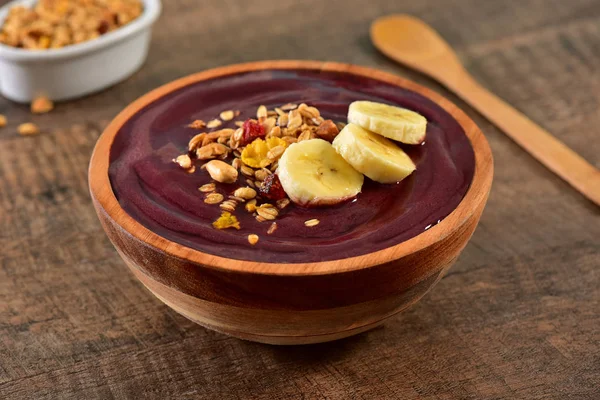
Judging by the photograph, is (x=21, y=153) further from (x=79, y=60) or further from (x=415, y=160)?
(x=415, y=160)

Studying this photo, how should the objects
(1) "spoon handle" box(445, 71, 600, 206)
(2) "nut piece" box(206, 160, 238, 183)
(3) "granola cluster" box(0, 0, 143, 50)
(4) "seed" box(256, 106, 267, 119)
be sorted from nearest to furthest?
(2) "nut piece" box(206, 160, 238, 183) < (4) "seed" box(256, 106, 267, 119) < (1) "spoon handle" box(445, 71, 600, 206) < (3) "granola cluster" box(0, 0, 143, 50)

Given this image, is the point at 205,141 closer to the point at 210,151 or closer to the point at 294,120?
the point at 210,151

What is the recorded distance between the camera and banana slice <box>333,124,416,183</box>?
1.59 meters

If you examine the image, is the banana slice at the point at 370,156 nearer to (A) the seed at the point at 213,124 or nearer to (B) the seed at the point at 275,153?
(B) the seed at the point at 275,153

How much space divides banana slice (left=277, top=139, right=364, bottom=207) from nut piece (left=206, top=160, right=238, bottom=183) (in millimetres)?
97

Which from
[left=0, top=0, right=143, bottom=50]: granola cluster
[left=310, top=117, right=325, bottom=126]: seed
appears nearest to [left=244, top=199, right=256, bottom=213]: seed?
[left=310, top=117, right=325, bottom=126]: seed

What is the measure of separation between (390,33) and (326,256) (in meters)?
1.70

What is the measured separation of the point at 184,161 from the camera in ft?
5.53

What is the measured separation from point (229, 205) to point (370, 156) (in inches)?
11.5

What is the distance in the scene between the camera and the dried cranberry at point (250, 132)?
5.64ft

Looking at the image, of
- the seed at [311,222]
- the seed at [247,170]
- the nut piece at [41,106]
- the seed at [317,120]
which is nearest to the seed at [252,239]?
the seed at [311,222]

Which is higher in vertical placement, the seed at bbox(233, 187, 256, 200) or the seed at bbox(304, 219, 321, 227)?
the seed at bbox(304, 219, 321, 227)

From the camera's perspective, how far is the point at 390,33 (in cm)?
294

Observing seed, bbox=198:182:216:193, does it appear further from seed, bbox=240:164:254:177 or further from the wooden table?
the wooden table
